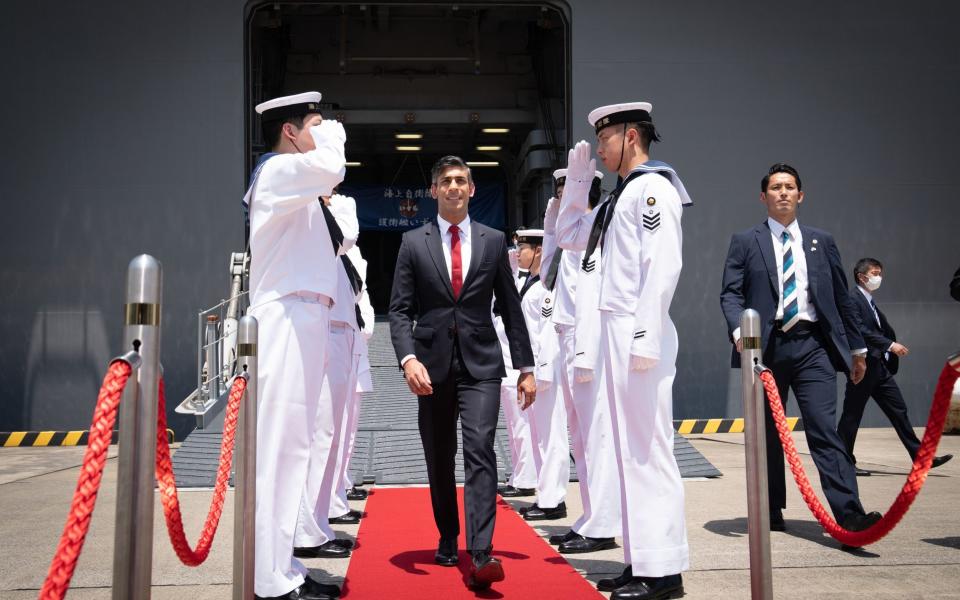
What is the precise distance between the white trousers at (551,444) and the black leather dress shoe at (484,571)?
7.58ft

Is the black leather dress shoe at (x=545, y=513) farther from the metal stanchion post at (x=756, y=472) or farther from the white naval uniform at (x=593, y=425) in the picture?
the metal stanchion post at (x=756, y=472)

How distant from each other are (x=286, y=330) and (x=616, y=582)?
5.74 ft

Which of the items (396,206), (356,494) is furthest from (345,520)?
(396,206)

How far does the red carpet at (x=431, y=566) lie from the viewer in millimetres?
4023

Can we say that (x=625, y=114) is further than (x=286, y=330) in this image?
Yes

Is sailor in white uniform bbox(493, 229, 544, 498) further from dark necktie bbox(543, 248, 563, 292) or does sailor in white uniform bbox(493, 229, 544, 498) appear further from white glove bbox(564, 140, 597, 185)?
white glove bbox(564, 140, 597, 185)

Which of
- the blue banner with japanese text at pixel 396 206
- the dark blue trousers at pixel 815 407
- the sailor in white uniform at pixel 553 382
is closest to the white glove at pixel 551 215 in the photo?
the sailor in white uniform at pixel 553 382

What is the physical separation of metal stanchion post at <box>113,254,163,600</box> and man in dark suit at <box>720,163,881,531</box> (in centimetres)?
352

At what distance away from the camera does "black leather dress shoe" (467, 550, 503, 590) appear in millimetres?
3947

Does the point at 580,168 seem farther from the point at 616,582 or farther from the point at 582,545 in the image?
the point at 616,582

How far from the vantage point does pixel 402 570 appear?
4.50 m

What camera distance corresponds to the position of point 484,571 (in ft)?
12.9

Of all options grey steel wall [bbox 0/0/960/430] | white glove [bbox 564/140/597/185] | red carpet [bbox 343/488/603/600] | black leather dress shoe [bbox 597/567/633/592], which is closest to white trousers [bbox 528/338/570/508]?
red carpet [bbox 343/488/603/600]

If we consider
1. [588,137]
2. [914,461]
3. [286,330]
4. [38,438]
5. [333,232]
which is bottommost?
[38,438]
